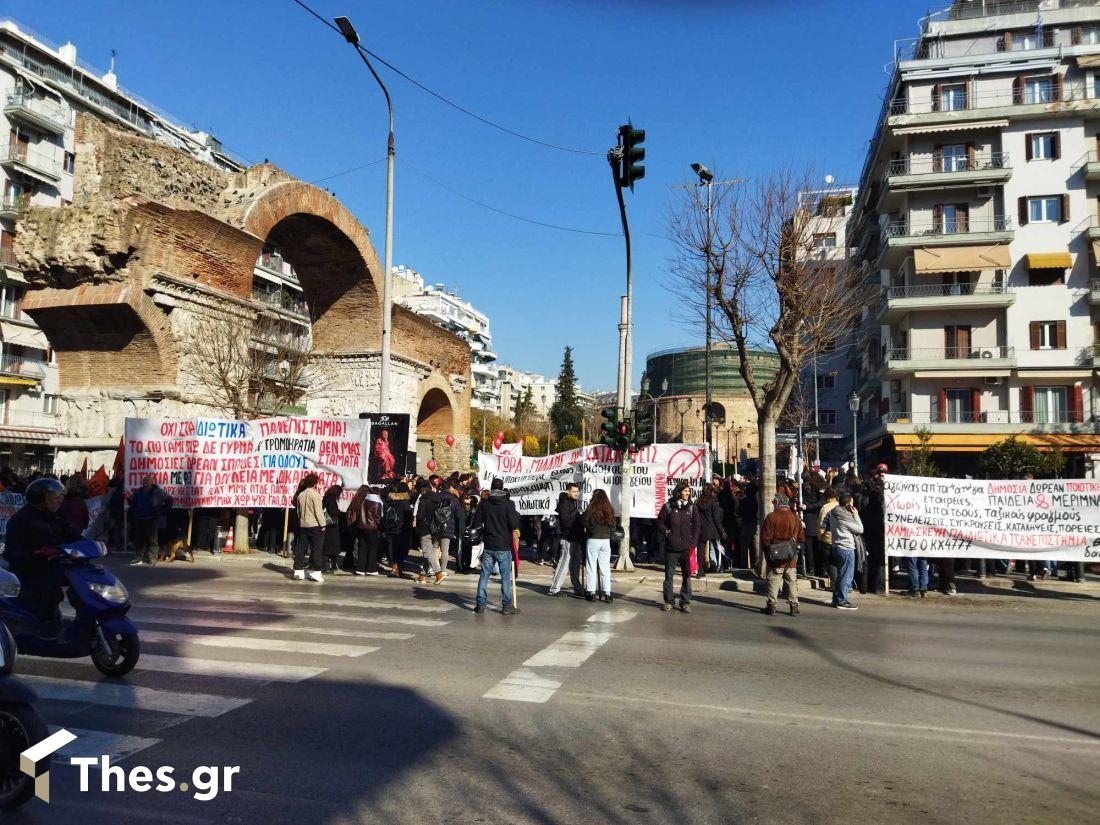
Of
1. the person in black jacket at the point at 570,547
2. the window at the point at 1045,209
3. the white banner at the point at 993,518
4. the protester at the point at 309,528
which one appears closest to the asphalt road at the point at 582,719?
the person in black jacket at the point at 570,547

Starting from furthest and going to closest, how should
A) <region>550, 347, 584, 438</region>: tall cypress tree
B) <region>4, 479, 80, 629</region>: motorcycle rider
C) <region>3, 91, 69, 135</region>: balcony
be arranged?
<region>550, 347, 584, 438</region>: tall cypress tree < <region>3, 91, 69, 135</region>: balcony < <region>4, 479, 80, 629</region>: motorcycle rider

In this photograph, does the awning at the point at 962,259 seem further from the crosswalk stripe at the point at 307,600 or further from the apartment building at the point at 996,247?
the crosswalk stripe at the point at 307,600

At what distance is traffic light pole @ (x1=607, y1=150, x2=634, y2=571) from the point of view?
1394 centimetres

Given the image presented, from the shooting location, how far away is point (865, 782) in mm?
4418

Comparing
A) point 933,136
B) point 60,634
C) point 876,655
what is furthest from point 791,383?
point 933,136

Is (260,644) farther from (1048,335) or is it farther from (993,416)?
(1048,335)

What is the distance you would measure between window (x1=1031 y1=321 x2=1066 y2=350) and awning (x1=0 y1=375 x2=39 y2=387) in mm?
50784

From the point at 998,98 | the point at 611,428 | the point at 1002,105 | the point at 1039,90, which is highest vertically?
the point at 1039,90

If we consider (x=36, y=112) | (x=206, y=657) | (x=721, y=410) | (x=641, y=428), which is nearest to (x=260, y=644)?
(x=206, y=657)

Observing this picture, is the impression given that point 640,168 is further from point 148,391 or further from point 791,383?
point 148,391

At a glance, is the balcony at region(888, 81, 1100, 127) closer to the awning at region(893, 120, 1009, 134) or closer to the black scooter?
the awning at region(893, 120, 1009, 134)

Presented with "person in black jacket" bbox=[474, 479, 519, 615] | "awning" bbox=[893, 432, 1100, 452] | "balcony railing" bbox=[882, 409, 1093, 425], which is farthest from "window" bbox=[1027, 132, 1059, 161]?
"person in black jacket" bbox=[474, 479, 519, 615]

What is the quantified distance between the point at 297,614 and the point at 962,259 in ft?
122

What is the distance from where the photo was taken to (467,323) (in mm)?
116750
